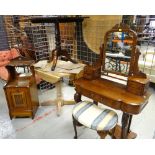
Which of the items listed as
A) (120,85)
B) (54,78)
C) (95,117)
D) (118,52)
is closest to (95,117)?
(95,117)

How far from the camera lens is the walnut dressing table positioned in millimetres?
1442

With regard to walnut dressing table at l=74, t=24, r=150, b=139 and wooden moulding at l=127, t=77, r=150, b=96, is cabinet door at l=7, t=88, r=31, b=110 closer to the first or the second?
walnut dressing table at l=74, t=24, r=150, b=139

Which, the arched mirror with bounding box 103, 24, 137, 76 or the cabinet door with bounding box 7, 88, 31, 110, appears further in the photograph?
the cabinet door with bounding box 7, 88, 31, 110

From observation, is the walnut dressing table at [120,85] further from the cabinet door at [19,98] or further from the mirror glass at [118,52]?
the cabinet door at [19,98]

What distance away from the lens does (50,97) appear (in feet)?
9.48

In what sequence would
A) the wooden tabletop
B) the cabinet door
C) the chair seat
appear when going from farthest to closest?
the cabinet door < the chair seat < the wooden tabletop

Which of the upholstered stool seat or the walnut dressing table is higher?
the walnut dressing table

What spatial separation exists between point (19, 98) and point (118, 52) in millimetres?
1427

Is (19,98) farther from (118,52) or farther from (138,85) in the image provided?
(138,85)

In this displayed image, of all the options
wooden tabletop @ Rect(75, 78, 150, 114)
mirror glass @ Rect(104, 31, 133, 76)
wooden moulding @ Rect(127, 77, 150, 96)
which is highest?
mirror glass @ Rect(104, 31, 133, 76)

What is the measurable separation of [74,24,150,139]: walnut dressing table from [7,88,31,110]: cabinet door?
79 cm

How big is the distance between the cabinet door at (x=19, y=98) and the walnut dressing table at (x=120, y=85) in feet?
2.58

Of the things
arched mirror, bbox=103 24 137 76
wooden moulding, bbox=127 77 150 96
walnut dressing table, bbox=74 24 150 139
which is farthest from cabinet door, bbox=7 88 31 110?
wooden moulding, bbox=127 77 150 96
